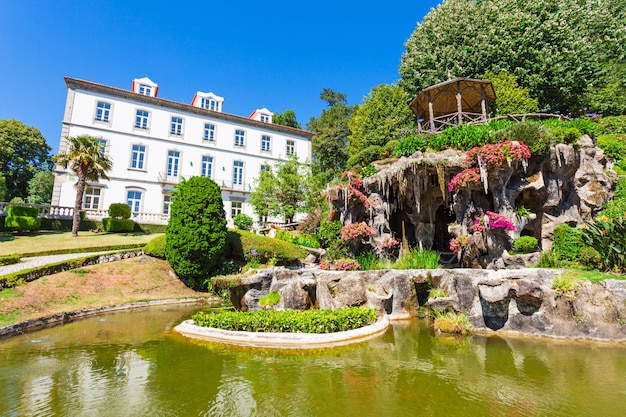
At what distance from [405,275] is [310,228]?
1391 centimetres

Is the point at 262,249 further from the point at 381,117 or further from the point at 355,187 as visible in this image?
the point at 381,117

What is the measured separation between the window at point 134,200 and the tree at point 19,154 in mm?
28460

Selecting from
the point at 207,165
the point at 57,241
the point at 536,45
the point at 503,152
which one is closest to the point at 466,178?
the point at 503,152

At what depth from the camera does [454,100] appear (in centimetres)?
2158

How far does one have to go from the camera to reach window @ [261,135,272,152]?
3884 cm

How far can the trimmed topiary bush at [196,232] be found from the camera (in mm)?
16438

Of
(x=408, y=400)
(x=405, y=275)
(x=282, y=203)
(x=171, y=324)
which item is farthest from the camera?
(x=282, y=203)

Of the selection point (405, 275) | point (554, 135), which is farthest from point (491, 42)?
point (405, 275)

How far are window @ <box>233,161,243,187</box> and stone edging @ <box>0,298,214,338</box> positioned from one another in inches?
878

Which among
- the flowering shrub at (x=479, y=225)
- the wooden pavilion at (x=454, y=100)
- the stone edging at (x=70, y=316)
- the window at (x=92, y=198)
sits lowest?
the stone edging at (x=70, y=316)

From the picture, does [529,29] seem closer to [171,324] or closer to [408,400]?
[408,400]

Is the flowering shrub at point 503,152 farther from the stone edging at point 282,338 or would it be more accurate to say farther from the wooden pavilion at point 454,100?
the stone edging at point 282,338

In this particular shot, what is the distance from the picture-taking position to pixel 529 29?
2375 cm

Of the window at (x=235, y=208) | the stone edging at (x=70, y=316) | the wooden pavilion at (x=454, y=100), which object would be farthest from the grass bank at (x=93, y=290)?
the wooden pavilion at (x=454, y=100)
